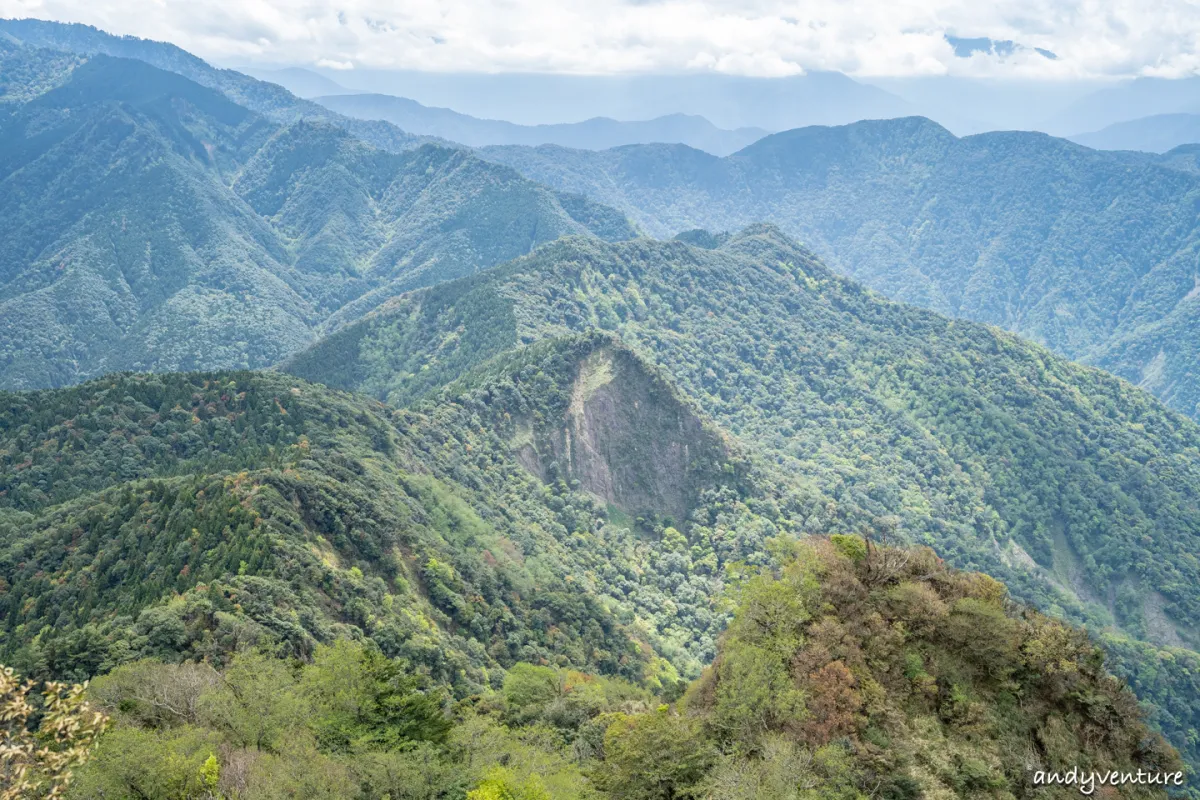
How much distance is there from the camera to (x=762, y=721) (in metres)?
47.2

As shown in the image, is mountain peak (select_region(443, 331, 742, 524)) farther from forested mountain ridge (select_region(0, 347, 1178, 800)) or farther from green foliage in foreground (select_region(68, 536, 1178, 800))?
green foliage in foreground (select_region(68, 536, 1178, 800))

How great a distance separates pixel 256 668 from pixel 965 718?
4400 centimetres

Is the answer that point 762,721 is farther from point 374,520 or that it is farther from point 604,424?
point 604,424

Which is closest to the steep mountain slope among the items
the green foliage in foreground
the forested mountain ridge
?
the forested mountain ridge

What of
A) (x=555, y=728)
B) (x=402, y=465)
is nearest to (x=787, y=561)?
(x=555, y=728)

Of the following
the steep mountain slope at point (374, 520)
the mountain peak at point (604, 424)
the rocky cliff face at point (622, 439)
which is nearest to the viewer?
the steep mountain slope at point (374, 520)

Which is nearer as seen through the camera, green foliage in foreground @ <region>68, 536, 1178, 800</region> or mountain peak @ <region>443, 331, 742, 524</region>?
green foliage in foreground @ <region>68, 536, 1178, 800</region>

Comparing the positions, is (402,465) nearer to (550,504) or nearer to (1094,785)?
(550,504)

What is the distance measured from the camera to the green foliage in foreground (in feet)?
136

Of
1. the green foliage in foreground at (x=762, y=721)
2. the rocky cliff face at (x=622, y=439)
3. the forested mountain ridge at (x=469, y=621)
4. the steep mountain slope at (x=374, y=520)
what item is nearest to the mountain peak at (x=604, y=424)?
the rocky cliff face at (x=622, y=439)

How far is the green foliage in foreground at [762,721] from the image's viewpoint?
1631 inches

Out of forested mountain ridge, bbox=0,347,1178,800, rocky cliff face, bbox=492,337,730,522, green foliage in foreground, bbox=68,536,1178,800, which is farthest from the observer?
rocky cliff face, bbox=492,337,730,522

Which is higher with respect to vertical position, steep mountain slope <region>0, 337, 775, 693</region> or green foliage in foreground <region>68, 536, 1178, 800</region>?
green foliage in foreground <region>68, 536, 1178, 800</region>

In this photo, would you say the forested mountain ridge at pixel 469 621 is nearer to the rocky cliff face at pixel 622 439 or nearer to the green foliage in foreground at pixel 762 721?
the green foliage in foreground at pixel 762 721
